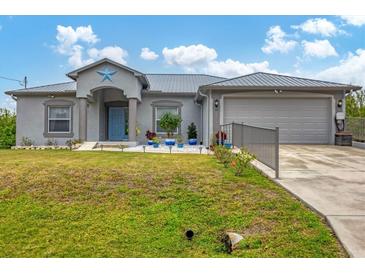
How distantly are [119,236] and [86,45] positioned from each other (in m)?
18.5

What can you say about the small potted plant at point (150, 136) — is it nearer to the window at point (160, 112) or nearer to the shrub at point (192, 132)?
the window at point (160, 112)

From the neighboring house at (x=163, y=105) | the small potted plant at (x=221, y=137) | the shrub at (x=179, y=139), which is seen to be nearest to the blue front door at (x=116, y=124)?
the neighboring house at (x=163, y=105)

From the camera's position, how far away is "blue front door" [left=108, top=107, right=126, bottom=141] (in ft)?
62.1

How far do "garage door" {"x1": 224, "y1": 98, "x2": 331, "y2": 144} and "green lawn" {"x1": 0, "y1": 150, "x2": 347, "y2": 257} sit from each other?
8.78 meters

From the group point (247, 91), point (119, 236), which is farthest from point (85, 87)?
point (119, 236)

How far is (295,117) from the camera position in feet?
49.6

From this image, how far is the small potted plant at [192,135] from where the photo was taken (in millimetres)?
16911

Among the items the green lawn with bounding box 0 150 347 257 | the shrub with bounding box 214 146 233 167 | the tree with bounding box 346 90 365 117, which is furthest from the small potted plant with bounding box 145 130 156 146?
the tree with bounding box 346 90 365 117

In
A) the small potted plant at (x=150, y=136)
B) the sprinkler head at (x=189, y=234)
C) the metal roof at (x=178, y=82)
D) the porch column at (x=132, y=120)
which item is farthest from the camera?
the metal roof at (x=178, y=82)

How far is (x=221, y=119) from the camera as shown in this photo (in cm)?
1460

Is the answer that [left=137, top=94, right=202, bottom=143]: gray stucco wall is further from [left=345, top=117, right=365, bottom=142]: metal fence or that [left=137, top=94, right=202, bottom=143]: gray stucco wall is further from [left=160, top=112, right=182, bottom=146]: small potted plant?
[left=345, top=117, right=365, bottom=142]: metal fence

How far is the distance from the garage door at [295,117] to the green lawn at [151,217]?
878 centimetres

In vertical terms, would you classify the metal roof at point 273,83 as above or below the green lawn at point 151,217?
above

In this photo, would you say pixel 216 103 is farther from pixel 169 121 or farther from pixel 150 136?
pixel 150 136
